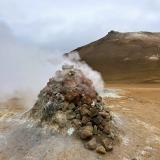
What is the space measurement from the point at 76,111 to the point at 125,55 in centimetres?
8261

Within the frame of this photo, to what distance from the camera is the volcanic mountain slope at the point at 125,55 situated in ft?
278

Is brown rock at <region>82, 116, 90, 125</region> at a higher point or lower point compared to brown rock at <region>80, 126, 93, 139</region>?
higher

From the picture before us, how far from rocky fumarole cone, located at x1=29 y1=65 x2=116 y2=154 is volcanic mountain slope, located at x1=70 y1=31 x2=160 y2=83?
58.2 m

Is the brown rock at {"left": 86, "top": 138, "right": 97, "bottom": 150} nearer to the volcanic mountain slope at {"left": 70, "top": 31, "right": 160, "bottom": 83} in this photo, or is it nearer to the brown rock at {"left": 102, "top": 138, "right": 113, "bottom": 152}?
the brown rock at {"left": 102, "top": 138, "right": 113, "bottom": 152}

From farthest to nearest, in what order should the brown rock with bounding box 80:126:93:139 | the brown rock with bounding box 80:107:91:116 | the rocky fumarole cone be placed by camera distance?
the brown rock with bounding box 80:107:91:116
the rocky fumarole cone
the brown rock with bounding box 80:126:93:139

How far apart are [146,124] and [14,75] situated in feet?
72.1

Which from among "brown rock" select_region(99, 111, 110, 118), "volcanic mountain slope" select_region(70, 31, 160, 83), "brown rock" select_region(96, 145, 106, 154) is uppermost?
"volcanic mountain slope" select_region(70, 31, 160, 83)

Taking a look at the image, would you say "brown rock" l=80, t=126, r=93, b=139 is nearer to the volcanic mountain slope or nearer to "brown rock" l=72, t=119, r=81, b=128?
"brown rock" l=72, t=119, r=81, b=128

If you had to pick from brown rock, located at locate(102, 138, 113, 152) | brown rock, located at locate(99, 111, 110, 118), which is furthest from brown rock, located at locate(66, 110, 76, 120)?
brown rock, located at locate(102, 138, 113, 152)

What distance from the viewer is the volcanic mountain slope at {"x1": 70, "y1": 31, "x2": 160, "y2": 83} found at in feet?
278

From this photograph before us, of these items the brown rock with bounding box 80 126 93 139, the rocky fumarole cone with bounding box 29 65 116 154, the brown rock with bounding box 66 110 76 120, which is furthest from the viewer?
the brown rock with bounding box 66 110 76 120

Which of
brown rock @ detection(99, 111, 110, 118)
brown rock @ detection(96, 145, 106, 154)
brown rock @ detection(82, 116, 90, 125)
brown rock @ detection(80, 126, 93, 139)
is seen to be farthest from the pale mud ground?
brown rock @ detection(99, 111, 110, 118)

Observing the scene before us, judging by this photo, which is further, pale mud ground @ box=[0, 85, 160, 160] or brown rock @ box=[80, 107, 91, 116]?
brown rock @ box=[80, 107, 91, 116]

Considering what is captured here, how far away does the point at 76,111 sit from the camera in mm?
17266
